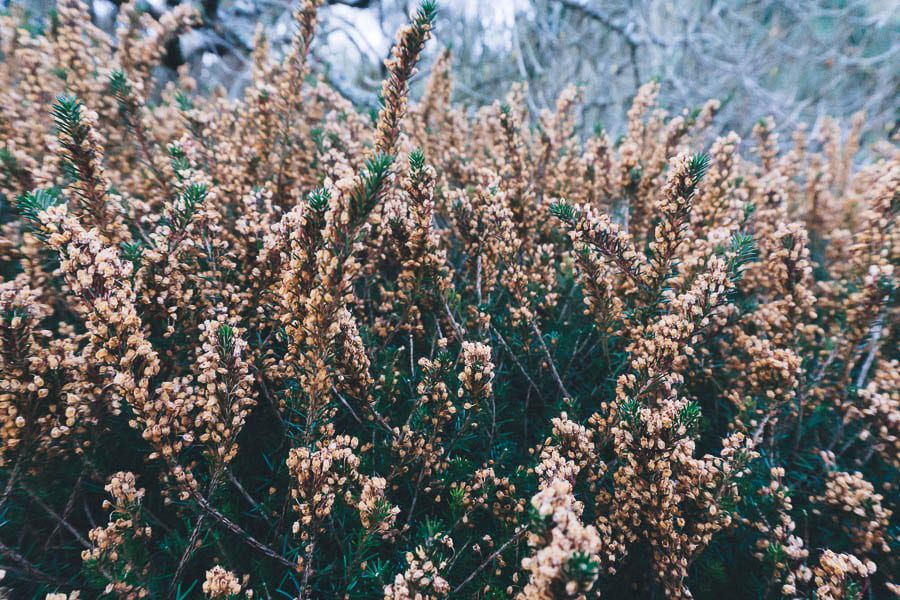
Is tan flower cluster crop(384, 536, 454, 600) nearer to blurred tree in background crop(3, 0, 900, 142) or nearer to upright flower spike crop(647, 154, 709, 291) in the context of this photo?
upright flower spike crop(647, 154, 709, 291)

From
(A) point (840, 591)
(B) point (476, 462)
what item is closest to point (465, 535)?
(B) point (476, 462)

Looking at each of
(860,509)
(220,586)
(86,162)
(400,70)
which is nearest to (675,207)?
(400,70)

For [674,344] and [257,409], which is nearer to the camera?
[674,344]

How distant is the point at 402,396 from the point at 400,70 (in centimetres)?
141

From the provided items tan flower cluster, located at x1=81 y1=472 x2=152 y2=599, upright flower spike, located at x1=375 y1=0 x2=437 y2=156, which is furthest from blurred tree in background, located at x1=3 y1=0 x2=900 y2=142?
tan flower cluster, located at x1=81 y1=472 x2=152 y2=599

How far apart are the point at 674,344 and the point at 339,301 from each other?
1.08m

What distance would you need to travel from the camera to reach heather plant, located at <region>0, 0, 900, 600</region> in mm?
1198

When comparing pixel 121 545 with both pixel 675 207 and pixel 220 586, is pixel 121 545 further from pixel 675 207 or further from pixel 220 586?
pixel 675 207

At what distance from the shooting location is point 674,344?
1350 mm

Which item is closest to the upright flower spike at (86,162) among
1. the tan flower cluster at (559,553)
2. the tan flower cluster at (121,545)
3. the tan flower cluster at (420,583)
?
the tan flower cluster at (121,545)

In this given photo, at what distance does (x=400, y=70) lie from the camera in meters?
1.65

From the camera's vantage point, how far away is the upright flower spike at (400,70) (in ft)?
5.09

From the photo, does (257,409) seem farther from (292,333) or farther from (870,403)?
(870,403)

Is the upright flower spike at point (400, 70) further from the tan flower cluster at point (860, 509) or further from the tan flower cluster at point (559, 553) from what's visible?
the tan flower cluster at point (860, 509)
